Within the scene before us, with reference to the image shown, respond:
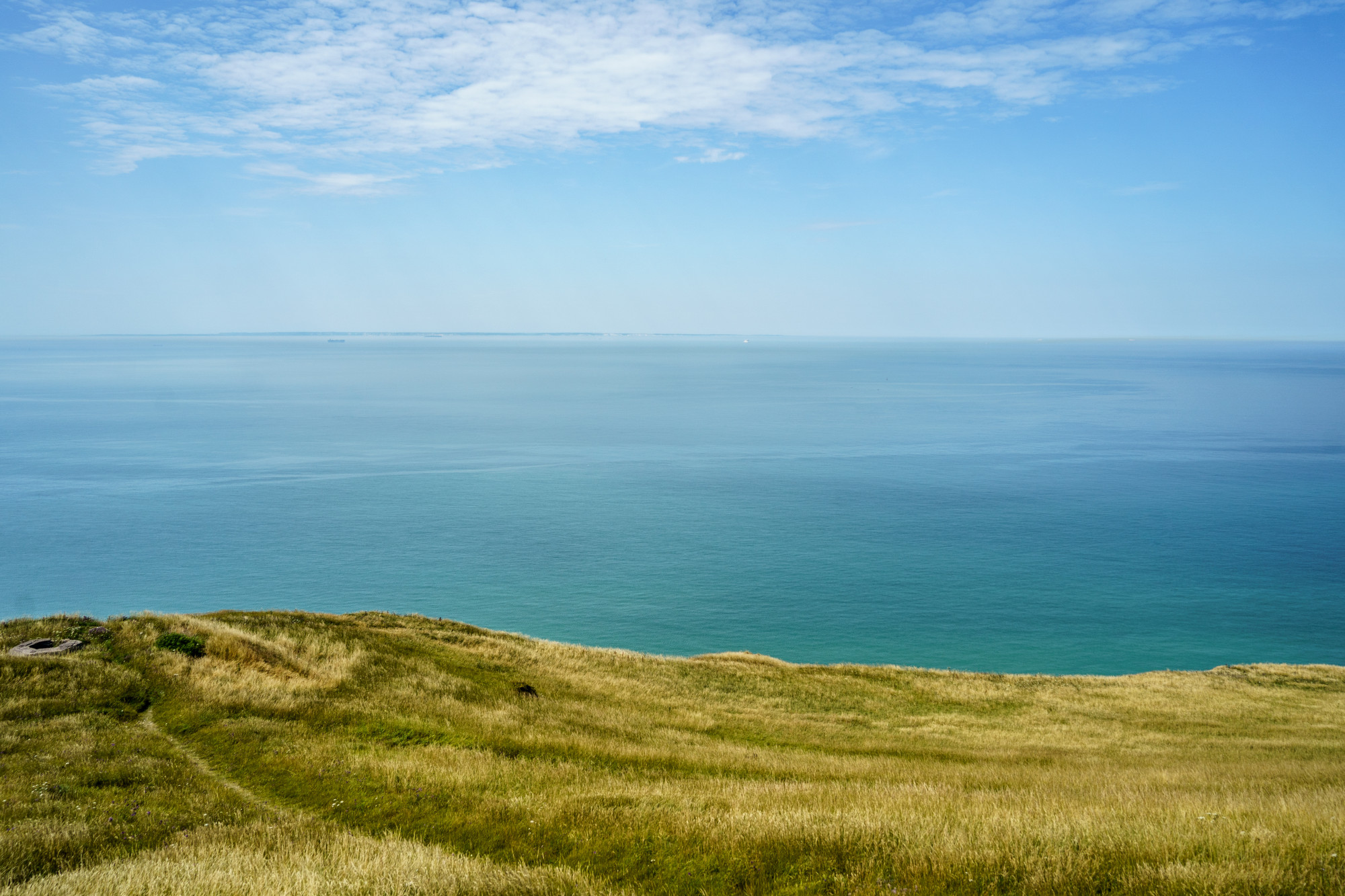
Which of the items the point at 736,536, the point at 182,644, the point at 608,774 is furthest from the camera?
the point at 736,536

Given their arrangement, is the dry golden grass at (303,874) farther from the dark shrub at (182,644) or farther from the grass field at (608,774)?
the dark shrub at (182,644)

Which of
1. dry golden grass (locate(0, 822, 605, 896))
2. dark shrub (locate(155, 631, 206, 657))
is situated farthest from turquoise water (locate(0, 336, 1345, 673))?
dry golden grass (locate(0, 822, 605, 896))

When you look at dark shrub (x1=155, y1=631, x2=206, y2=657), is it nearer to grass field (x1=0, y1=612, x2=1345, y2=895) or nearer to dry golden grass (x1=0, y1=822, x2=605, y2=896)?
grass field (x1=0, y1=612, x2=1345, y2=895)

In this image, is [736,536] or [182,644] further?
[736,536]

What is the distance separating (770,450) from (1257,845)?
11491 centimetres

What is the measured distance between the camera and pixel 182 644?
25312 millimetres

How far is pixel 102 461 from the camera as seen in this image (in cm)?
10800

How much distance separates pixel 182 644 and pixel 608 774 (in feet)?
50.2

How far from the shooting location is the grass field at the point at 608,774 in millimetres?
9844

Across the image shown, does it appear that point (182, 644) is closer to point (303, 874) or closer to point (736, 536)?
point (303, 874)

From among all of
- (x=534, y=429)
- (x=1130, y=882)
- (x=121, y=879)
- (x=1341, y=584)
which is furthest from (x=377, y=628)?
(x=534, y=429)

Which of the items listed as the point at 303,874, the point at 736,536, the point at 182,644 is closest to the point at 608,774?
the point at 303,874

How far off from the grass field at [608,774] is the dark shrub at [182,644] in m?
0.54

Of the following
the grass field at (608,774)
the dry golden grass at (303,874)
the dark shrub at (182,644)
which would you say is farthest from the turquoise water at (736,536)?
the dry golden grass at (303,874)
